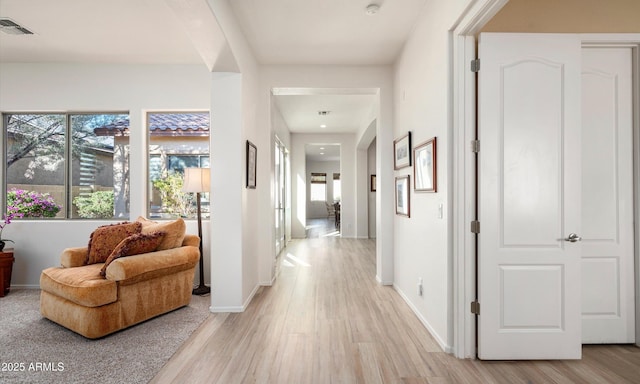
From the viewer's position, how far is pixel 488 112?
227 cm

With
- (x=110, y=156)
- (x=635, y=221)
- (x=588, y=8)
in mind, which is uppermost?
(x=588, y=8)

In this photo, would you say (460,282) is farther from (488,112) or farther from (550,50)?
(550,50)

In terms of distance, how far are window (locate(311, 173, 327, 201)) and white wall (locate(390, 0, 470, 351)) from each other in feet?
37.8

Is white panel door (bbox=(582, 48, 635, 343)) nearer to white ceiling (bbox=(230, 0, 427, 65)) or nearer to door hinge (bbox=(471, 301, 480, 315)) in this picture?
door hinge (bbox=(471, 301, 480, 315))

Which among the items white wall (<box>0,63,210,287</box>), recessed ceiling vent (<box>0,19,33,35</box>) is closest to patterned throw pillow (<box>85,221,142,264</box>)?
white wall (<box>0,63,210,287</box>)

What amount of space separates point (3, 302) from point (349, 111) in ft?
19.4

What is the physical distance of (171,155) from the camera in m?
4.41

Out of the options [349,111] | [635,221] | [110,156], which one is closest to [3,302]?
[110,156]

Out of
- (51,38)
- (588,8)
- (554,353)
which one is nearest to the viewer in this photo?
(554,353)

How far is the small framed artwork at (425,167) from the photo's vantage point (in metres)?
2.67

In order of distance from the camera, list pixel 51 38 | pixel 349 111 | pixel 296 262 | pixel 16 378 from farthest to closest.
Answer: pixel 349 111 < pixel 296 262 < pixel 51 38 < pixel 16 378

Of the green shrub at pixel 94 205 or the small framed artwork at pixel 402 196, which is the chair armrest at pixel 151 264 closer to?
the green shrub at pixel 94 205

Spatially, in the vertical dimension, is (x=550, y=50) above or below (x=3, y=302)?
above

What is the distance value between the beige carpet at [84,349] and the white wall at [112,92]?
4.35 ft
